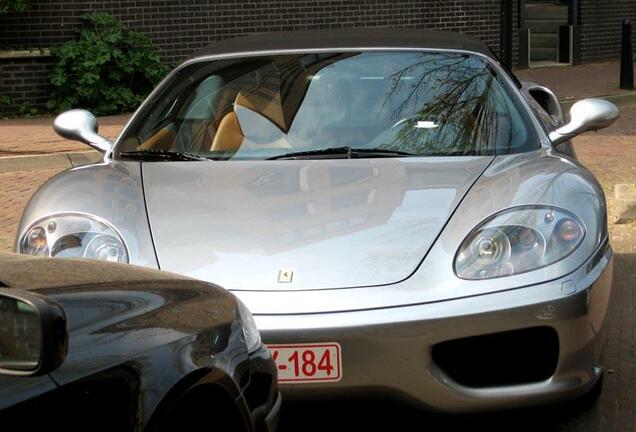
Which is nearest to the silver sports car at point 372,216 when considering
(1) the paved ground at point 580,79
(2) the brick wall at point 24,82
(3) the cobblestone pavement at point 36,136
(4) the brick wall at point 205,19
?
(3) the cobblestone pavement at point 36,136

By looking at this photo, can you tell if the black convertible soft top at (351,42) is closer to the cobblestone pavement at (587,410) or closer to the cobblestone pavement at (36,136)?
the cobblestone pavement at (587,410)

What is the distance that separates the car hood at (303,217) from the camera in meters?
4.18

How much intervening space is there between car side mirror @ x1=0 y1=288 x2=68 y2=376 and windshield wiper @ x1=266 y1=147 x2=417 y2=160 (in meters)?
2.88

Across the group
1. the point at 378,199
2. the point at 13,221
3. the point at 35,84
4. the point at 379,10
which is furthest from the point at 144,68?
the point at 378,199

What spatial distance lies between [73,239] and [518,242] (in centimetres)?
165

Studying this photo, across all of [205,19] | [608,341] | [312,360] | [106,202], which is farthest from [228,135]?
[205,19]

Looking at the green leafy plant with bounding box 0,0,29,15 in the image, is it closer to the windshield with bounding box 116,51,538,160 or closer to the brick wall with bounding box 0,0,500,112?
the brick wall with bounding box 0,0,500,112

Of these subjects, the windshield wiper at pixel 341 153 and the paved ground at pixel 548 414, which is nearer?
the paved ground at pixel 548 414

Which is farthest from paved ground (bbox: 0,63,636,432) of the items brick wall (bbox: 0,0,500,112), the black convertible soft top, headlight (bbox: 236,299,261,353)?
the black convertible soft top

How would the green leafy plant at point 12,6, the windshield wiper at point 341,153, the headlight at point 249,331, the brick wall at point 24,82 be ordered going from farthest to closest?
the brick wall at point 24,82, the green leafy plant at point 12,6, the windshield wiper at point 341,153, the headlight at point 249,331

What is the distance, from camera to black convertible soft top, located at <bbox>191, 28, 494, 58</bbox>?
584cm

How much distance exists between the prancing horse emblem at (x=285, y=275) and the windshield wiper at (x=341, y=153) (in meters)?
1.06

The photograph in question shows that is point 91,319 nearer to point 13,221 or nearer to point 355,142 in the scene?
point 355,142

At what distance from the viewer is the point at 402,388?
4016 millimetres
